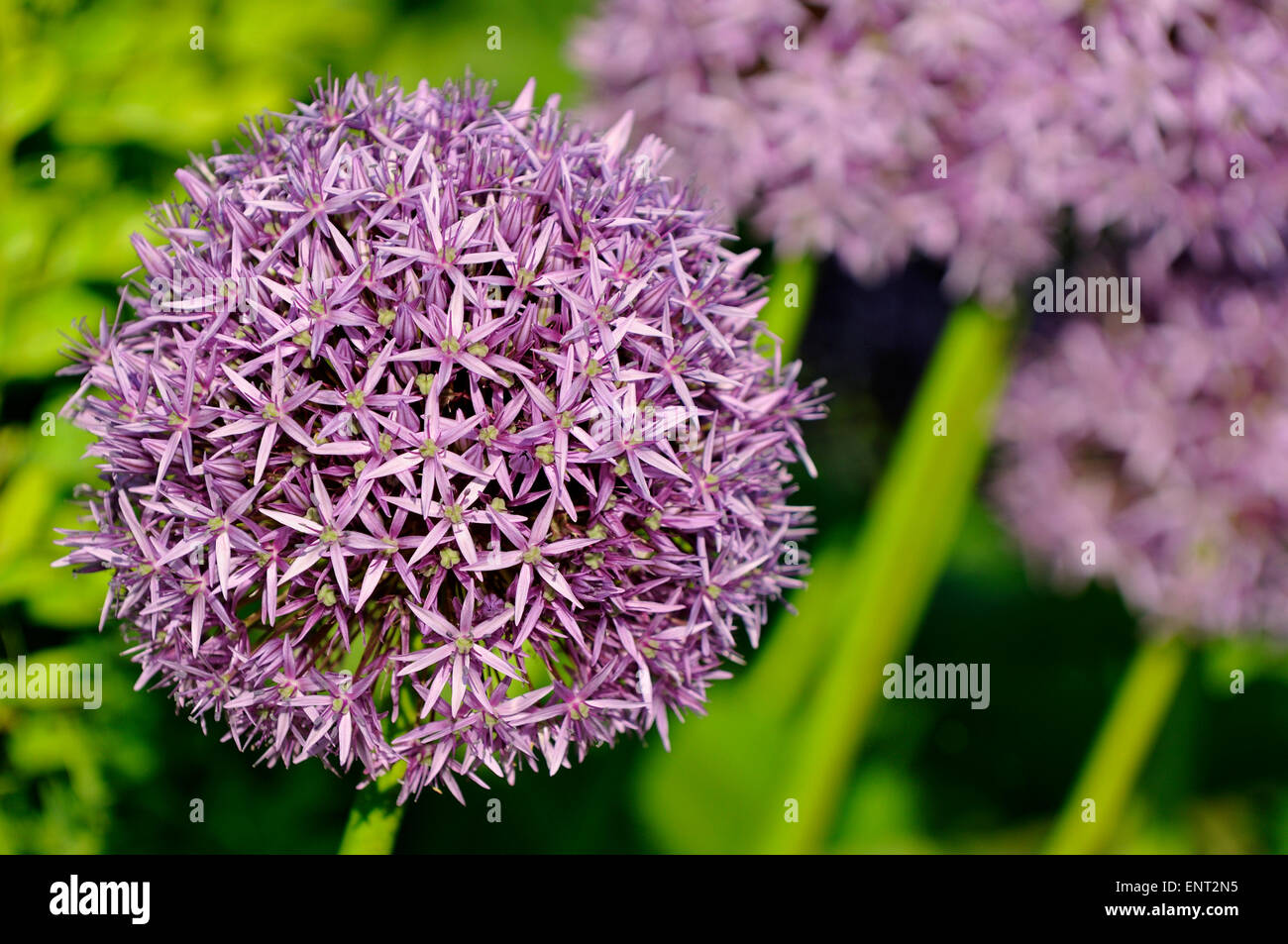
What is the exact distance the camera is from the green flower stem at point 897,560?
1651 mm

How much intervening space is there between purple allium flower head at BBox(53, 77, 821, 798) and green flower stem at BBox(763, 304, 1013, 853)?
2.18 feet

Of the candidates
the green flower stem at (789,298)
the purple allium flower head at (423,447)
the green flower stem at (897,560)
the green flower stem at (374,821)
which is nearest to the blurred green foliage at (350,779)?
the green flower stem at (897,560)

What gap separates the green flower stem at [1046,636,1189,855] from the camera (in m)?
1.77

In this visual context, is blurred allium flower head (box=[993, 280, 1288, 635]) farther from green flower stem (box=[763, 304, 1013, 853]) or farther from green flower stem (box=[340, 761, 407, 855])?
green flower stem (box=[340, 761, 407, 855])

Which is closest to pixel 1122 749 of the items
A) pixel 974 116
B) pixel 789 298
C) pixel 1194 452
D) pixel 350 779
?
pixel 1194 452

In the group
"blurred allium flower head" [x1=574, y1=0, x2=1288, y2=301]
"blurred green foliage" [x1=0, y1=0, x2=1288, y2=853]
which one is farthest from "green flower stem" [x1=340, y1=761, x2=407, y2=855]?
"blurred allium flower head" [x1=574, y1=0, x2=1288, y2=301]

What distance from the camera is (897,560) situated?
1661 mm

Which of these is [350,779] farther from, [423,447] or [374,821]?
[423,447]

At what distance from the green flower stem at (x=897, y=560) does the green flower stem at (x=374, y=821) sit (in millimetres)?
774

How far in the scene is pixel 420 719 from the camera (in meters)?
0.94

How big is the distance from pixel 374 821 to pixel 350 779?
0.57m

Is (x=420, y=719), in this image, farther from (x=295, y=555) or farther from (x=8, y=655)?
(x=8, y=655)
